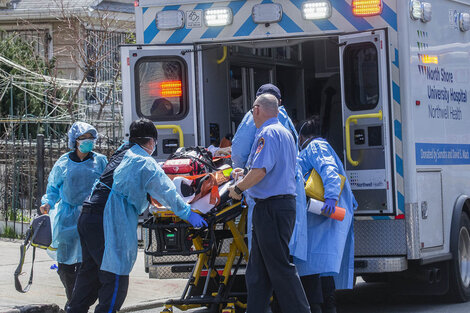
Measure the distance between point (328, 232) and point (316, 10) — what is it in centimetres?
205

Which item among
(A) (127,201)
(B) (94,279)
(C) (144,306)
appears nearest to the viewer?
(A) (127,201)

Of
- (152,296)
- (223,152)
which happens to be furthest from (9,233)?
(223,152)

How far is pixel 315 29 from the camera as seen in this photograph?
7.91 metres

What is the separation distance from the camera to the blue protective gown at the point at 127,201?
637 cm

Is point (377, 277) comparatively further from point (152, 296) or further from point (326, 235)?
point (152, 296)

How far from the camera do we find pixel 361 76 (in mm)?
7859

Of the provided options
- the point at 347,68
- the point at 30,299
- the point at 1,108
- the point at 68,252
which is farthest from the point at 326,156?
the point at 1,108

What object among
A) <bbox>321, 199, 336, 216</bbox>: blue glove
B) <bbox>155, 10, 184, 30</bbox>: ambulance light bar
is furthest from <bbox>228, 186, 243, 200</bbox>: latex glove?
<bbox>155, 10, 184, 30</bbox>: ambulance light bar

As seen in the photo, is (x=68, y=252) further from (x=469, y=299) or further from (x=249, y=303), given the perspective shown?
(x=469, y=299)

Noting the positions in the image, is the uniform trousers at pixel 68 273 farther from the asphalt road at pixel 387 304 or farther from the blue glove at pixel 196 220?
the blue glove at pixel 196 220

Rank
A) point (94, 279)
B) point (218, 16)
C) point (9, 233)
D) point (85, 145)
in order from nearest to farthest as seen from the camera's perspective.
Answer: point (94, 279)
point (85, 145)
point (218, 16)
point (9, 233)

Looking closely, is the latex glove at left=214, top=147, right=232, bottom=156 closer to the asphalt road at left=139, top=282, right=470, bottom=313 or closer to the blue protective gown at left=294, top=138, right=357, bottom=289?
the blue protective gown at left=294, top=138, right=357, bottom=289

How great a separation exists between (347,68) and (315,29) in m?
0.45

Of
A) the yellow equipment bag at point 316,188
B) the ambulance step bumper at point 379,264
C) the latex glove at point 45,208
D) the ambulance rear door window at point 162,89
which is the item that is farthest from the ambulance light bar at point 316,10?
the latex glove at point 45,208
